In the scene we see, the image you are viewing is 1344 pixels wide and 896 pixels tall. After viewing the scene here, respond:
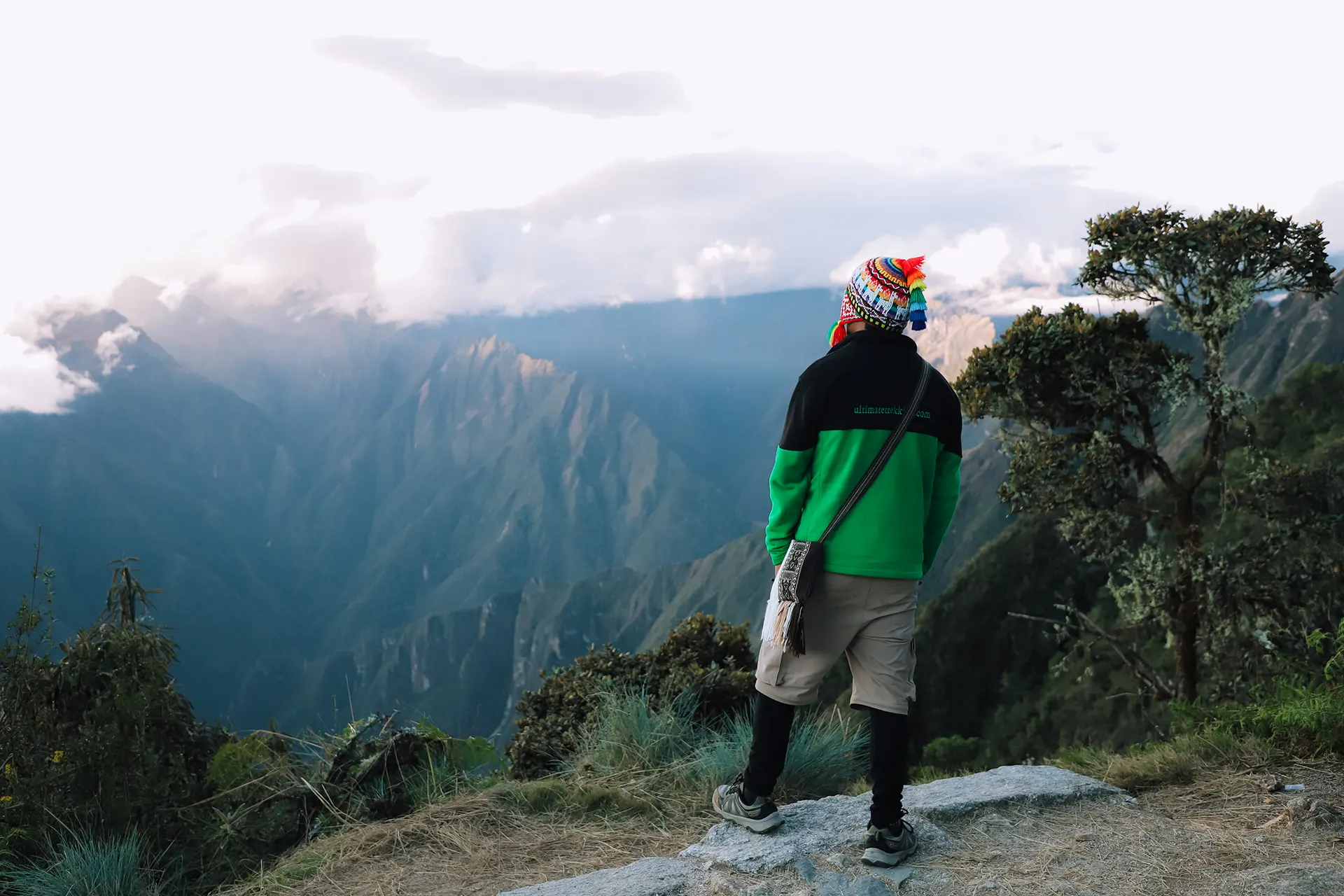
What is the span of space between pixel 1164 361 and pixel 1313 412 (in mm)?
16216

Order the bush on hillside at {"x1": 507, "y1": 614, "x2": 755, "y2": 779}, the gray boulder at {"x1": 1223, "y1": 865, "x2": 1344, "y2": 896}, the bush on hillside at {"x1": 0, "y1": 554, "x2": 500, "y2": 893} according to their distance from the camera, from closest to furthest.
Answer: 1. the gray boulder at {"x1": 1223, "y1": 865, "x2": 1344, "y2": 896}
2. the bush on hillside at {"x1": 0, "y1": 554, "x2": 500, "y2": 893}
3. the bush on hillside at {"x1": 507, "y1": 614, "x2": 755, "y2": 779}

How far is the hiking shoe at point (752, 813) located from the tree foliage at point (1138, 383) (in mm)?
8243

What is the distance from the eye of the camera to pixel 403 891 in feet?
15.0

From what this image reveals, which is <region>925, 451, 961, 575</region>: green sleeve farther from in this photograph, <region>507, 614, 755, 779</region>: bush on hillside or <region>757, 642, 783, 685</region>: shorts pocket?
<region>507, 614, 755, 779</region>: bush on hillside

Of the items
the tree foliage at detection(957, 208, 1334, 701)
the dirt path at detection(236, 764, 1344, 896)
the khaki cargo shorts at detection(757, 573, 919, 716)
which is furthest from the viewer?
the tree foliage at detection(957, 208, 1334, 701)

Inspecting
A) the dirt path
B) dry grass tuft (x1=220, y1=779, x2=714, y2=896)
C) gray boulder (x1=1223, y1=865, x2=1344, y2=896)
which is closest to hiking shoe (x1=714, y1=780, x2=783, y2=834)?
the dirt path

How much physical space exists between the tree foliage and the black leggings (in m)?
8.27

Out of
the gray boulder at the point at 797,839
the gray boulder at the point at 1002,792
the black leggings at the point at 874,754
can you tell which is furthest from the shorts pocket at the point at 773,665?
the gray boulder at the point at 1002,792

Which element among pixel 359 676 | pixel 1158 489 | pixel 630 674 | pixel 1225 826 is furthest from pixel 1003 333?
pixel 359 676

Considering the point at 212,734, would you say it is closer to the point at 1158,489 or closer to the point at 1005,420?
the point at 1005,420

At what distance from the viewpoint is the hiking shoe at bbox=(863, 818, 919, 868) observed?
4.13 meters

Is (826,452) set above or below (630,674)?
above

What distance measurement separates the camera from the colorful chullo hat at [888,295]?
4.14 metres

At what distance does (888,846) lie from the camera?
419 centimetres
